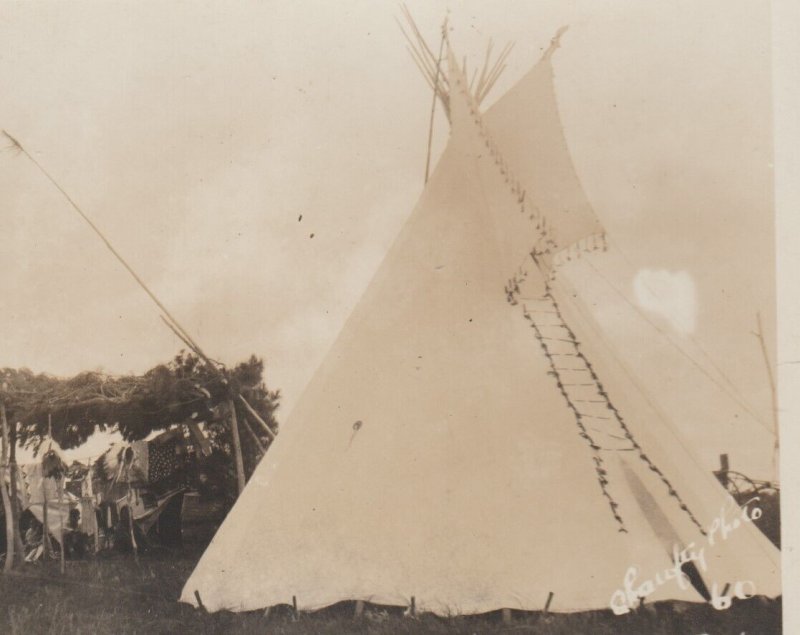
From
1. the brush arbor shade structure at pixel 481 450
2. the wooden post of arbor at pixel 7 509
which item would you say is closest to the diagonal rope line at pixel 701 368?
the brush arbor shade structure at pixel 481 450

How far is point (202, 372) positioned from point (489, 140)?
3.86 m

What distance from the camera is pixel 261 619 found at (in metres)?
4.09

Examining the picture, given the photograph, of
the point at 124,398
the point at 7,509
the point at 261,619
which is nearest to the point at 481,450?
the point at 261,619

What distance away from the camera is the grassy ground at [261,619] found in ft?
12.0

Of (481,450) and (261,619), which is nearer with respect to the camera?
(261,619)

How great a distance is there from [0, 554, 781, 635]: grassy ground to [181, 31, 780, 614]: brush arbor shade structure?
0.10 m

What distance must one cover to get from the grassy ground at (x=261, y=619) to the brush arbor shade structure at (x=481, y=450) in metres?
0.10

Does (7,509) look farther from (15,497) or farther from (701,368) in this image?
(701,368)

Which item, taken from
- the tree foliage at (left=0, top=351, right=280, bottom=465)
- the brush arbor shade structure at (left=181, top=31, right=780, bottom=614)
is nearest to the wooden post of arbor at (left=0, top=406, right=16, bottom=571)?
the tree foliage at (left=0, top=351, right=280, bottom=465)

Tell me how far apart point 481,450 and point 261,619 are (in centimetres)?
166

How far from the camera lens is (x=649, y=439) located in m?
4.63

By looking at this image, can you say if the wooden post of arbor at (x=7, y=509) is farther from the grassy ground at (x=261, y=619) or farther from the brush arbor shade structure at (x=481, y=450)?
the brush arbor shade structure at (x=481, y=450)

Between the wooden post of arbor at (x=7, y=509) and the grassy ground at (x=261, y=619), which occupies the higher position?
the wooden post of arbor at (x=7, y=509)

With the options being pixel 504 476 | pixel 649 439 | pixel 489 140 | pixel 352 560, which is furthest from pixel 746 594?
pixel 489 140
